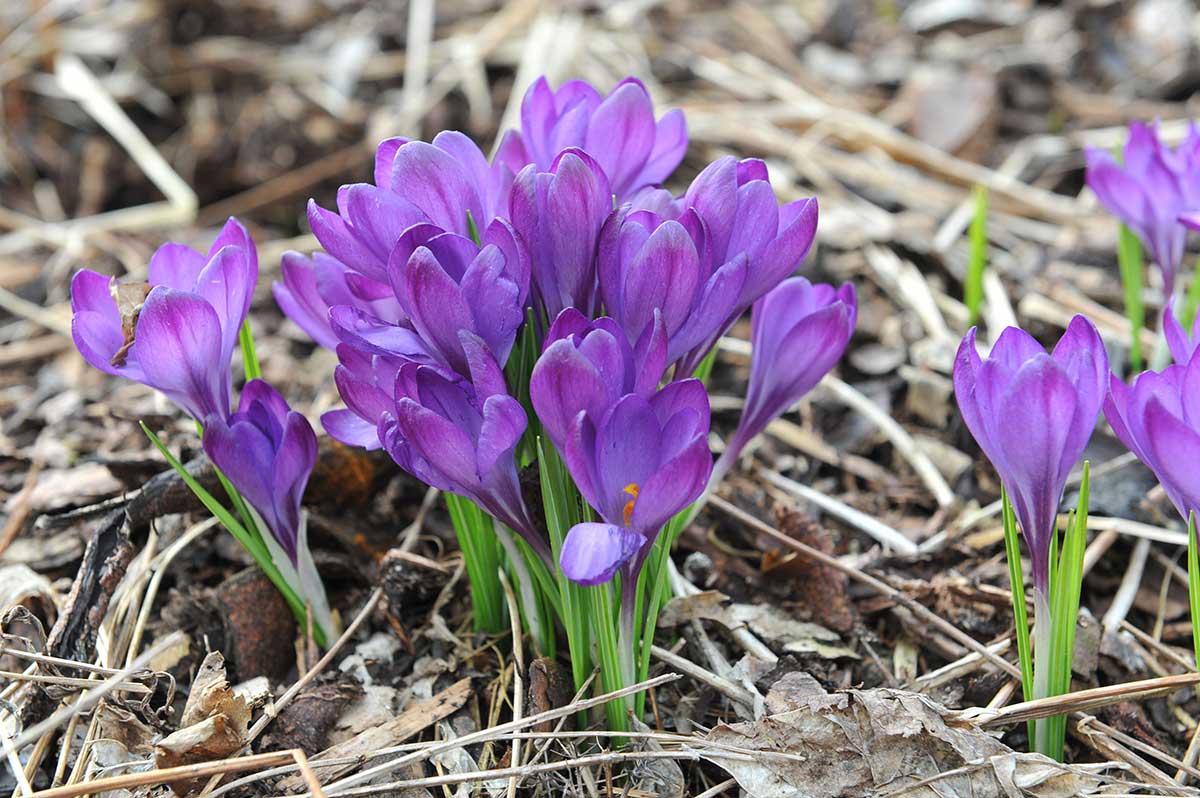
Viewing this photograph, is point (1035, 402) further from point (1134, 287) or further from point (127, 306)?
point (127, 306)

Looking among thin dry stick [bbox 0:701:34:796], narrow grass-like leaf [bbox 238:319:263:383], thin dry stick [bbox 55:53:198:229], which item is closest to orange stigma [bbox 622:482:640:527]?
narrow grass-like leaf [bbox 238:319:263:383]

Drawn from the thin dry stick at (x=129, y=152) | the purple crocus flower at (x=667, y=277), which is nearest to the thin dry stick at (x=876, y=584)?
the purple crocus flower at (x=667, y=277)

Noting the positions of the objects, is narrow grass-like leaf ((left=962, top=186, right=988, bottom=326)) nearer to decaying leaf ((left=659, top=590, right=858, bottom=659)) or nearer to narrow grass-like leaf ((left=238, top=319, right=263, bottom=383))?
decaying leaf ((left=659, top=590, right=858, bottom=659))

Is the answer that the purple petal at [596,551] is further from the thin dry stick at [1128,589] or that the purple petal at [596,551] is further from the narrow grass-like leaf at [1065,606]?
the thin dry stick at [1128,589]

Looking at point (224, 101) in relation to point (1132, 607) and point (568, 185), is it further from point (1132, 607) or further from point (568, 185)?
point (1132, 607)

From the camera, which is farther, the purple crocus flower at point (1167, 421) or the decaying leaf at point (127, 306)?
the decaying leaf at point (127, 306)
